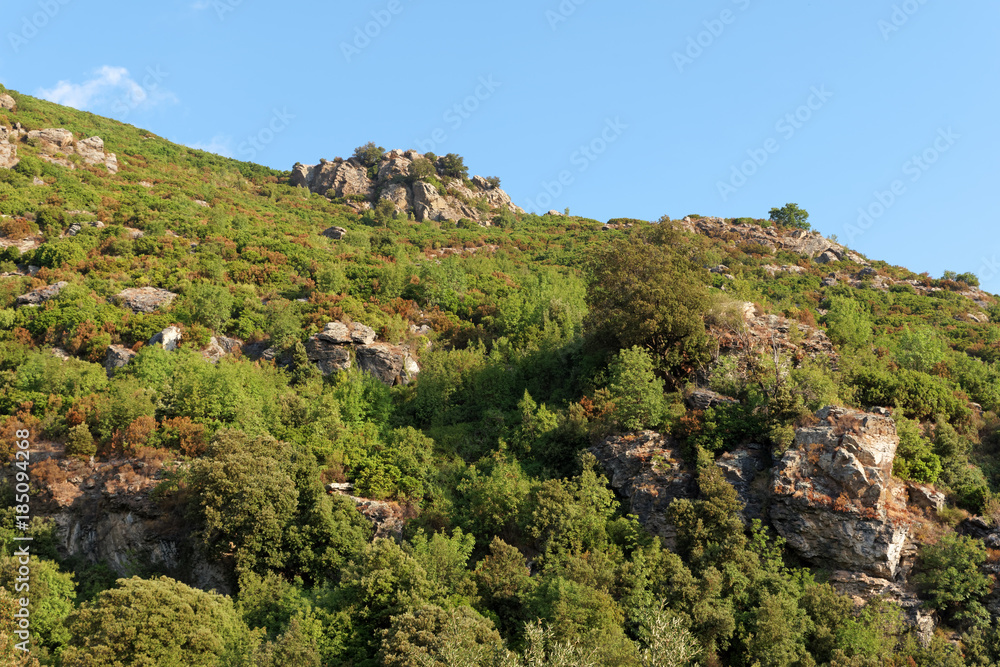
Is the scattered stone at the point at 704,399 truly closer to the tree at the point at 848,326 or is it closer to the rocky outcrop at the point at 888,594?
the rocky outcrop at the point at 888,594

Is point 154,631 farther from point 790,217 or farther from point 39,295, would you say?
point 790,217

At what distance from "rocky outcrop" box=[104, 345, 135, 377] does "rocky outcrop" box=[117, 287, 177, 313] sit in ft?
15.1

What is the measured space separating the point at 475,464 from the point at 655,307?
1207 centimetres

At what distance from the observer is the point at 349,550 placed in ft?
84.0

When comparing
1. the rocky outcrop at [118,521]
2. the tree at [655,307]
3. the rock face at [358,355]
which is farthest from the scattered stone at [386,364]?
the rocky outcrop at [118,521]

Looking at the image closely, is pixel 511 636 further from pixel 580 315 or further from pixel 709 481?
pixel 580 315

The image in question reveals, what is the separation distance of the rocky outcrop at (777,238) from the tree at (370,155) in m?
41.3

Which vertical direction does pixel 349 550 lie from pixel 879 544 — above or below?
below

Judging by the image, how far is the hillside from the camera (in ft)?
71.4

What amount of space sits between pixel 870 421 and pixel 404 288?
30.7 metres

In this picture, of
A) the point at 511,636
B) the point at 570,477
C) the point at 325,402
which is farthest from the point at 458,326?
the point at 511,636

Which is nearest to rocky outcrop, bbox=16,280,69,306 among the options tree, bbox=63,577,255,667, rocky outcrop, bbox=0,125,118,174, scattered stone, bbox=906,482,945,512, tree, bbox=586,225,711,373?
tree, bbox=63,577,255,667

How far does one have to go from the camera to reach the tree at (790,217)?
76938 millimetres

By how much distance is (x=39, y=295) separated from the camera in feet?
127
